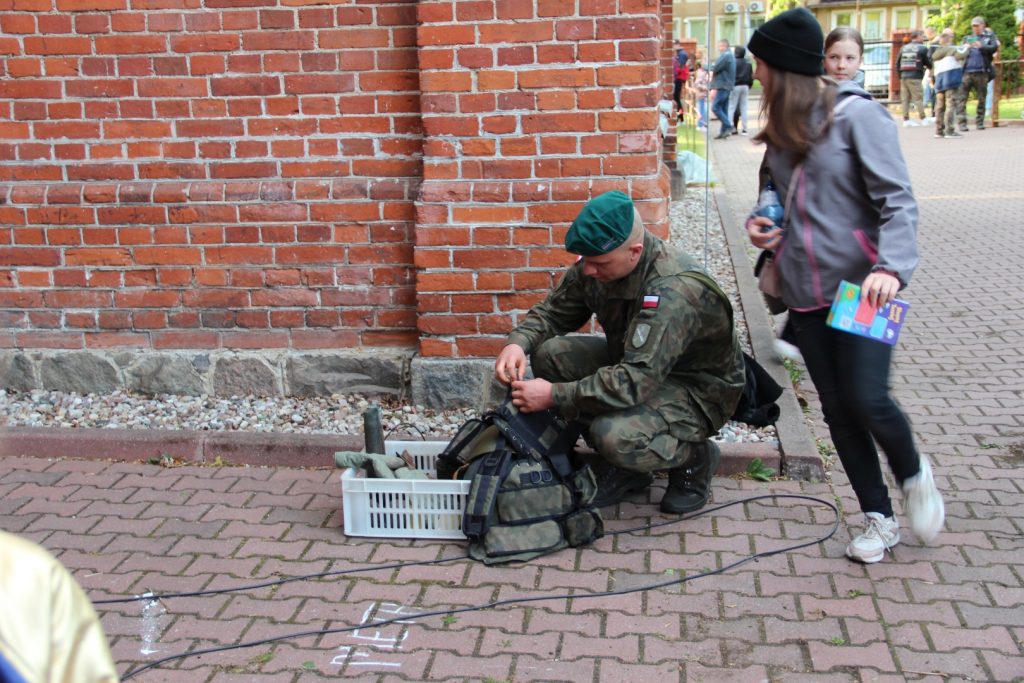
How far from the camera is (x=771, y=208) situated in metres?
3.40

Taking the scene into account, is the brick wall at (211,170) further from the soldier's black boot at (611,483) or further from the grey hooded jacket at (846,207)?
the grey hooded jacket at (846,207)

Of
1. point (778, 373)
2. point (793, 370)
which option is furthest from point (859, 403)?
point (793, 370)

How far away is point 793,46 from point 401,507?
2.08 m

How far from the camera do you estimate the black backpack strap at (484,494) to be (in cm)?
364

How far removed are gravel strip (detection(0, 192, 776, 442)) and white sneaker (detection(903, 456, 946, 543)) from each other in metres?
1.22

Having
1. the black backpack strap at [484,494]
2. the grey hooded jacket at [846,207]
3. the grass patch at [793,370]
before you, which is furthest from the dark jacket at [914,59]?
the black backpack strap at [484,494]

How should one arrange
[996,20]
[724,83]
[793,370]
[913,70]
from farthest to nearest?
[996,20] → [724,83] → [913,70] → [793,370]

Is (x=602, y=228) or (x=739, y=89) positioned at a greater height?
(x=739, y=89)

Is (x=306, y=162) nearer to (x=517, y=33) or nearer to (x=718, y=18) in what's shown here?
(x=517, y=33)

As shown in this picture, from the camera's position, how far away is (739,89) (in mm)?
21703

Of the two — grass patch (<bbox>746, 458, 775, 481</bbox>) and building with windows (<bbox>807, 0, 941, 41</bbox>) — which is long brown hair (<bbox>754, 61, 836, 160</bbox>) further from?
building with windows (<bbox>807, 0, 941, 41</bbox>)

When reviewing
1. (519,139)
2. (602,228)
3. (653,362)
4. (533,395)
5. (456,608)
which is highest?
(519,139)

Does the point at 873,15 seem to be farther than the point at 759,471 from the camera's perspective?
Yes

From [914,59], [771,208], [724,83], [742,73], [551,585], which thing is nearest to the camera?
[771,208]
